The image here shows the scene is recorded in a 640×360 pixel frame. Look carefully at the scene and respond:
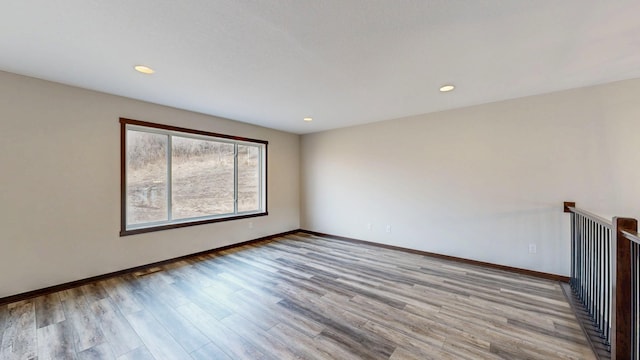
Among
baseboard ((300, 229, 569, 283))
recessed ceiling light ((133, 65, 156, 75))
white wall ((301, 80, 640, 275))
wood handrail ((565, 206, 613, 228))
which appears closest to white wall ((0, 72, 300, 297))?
recessed ceiling light ((133, 65, 156, 75))

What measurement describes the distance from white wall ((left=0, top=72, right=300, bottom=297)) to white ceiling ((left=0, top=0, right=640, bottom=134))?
265 millimetres

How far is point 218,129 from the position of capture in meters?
4.22

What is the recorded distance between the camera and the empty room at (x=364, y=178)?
5.62 feet

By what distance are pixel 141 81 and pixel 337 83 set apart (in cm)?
221

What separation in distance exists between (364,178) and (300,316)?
2996 millimetres

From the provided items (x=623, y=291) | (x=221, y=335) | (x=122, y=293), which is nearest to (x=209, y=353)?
(x=221, y=335)

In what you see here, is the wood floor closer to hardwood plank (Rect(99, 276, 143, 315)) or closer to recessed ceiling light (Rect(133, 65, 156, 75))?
hardwood plank (Rect(99, 276, 143, 315))

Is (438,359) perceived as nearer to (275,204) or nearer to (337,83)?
(337,83)

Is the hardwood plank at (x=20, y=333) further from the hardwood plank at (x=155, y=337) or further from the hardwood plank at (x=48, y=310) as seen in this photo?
the hardwood plank at (x=155, y=337)

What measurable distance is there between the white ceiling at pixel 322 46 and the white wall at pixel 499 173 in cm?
39

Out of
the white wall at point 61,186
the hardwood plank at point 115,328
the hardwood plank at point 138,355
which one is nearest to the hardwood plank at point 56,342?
the hardwood plank at point 115,328

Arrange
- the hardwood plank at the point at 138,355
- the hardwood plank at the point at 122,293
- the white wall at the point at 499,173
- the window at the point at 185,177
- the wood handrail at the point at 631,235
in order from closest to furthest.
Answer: the wood handrail at the point at 631,235 < the hardwood plank at the point at 138,355 < the hardwood plank at the point at 122,293 < the white wall at the point at 499,173 < the window at the point at 185,177

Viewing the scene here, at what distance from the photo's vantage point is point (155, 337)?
1.92 metres

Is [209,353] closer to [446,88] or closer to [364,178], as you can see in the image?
[446,88]
